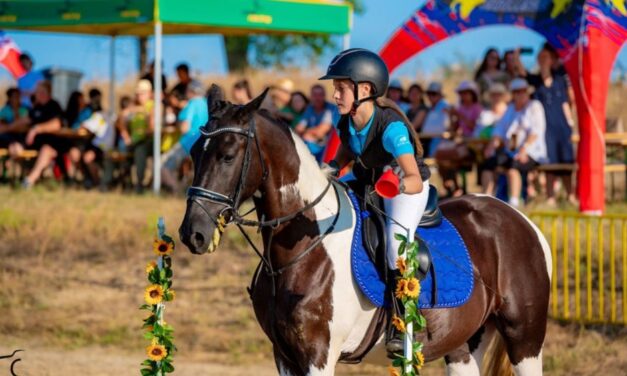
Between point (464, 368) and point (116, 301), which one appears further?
point (116, 301)

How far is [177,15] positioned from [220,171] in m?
11.2

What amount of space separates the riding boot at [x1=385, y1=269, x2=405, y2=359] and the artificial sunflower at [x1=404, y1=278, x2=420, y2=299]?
0.25m

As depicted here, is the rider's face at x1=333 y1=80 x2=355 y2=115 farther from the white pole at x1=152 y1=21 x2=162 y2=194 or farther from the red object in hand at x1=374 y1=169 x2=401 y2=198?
the white pole at x1=152 y1=21 x2=162 y2=194

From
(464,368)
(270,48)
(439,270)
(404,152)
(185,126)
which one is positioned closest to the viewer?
(404,152)

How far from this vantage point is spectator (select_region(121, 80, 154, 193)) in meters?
16.7

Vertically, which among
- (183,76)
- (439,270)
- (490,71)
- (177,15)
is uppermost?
(177,15)

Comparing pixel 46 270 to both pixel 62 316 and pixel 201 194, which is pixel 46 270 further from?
pixel 201 194

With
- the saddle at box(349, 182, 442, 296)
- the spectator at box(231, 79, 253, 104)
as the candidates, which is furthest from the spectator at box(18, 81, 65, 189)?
the saddle at box(349, 182, 442, 296)

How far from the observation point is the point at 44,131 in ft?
58.0

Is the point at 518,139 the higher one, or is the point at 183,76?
the point at 183,76

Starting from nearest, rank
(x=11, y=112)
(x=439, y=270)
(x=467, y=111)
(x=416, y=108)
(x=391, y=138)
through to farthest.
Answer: (x=391, y=138) < (x=439, y=270) < (x=467, y=111) < (x=416, y=108) < (x=11, y=112)

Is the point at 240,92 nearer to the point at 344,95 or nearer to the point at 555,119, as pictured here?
the point at 555,119

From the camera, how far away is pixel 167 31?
20.1 m

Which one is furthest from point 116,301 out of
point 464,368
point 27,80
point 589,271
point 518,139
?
point 27,80
